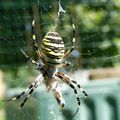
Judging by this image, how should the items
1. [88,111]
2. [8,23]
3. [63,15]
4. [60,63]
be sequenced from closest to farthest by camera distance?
[60,63]
[63,15]
[88,111]
[8,23]

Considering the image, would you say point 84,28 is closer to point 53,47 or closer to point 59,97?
point 59,97

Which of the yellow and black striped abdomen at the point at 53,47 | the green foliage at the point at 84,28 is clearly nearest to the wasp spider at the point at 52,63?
the yellow and black striped abdomen at the point at 53,47

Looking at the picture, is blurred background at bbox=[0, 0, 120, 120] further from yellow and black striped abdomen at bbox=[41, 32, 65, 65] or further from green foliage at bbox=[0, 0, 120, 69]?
yellow and black striped abdomen at bbox=[41, 32, 65, 65]

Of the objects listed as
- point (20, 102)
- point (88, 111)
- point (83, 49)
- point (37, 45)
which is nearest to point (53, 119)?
point (20, 102)

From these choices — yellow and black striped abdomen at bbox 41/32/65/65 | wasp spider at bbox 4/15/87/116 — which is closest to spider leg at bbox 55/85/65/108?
wasp spider at bbox 4/15/87/116

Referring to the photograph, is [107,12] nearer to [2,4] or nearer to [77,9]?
[77,9]

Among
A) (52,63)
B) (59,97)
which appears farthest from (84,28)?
(52,63)
